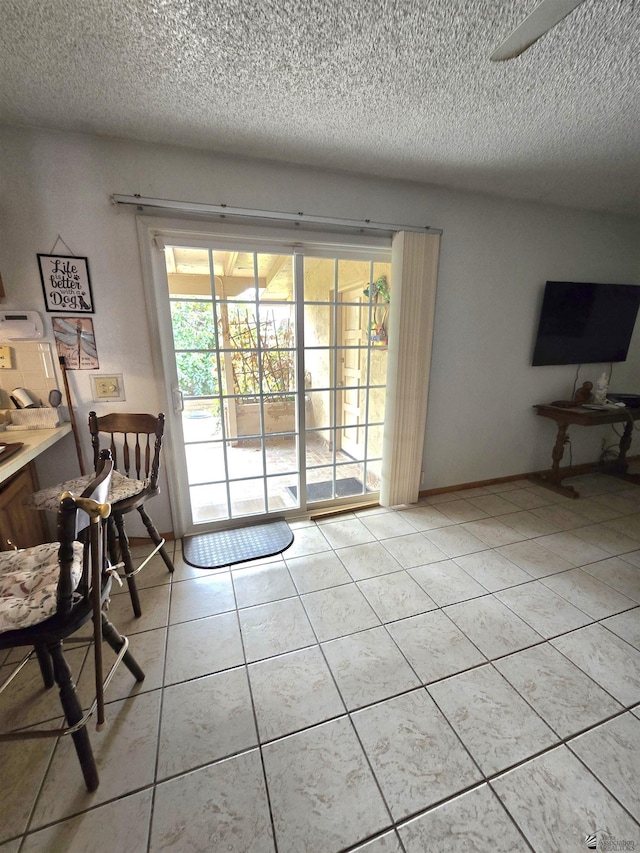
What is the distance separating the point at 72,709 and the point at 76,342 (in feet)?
5.55

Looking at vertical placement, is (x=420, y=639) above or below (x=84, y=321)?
below

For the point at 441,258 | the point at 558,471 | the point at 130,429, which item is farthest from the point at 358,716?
the point at 558,471

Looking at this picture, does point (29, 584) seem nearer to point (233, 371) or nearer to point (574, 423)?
point (233, 371)

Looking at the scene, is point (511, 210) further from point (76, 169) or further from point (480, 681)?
point (480, 681)

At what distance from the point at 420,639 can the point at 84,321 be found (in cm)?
239

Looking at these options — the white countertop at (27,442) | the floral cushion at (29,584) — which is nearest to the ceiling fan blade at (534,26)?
the floral cushion at (29,584)

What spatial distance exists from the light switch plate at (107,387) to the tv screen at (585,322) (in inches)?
128

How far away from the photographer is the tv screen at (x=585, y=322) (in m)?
2.79

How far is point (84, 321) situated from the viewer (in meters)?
1.83

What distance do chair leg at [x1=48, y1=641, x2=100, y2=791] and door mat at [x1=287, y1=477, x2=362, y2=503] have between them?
5.72 ft

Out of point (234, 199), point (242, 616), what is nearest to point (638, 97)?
point (234, 199)

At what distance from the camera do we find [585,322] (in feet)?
9.58

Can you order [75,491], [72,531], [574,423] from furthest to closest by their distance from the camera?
[574,423] < [75,491] < [72,531]

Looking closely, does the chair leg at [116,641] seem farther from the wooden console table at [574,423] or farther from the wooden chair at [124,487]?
the wooden console table at [574,423]
